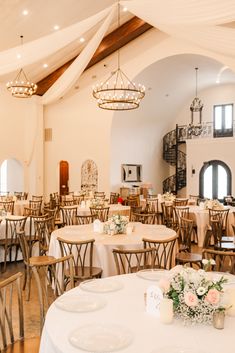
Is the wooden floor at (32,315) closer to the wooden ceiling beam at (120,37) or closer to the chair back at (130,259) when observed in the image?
the chair back at (130,259)

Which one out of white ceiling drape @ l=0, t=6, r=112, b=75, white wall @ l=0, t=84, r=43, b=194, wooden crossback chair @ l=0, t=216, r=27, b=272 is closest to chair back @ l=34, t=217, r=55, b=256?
wooden crossback chair @ l=0, t=216, r=27, b=272

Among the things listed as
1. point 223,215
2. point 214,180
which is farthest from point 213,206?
point 214,180

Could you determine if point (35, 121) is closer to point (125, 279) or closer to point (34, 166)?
point (34, 166)

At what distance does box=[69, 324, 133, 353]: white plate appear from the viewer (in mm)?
1938

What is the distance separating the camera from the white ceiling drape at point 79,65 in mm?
8277

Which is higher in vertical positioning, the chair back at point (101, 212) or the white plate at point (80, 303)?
the chair back at point (101, 212)

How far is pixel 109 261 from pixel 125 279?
1.62 metres

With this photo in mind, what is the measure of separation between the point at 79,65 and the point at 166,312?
823cm

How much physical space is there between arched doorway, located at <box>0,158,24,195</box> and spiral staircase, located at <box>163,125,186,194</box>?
688 cm

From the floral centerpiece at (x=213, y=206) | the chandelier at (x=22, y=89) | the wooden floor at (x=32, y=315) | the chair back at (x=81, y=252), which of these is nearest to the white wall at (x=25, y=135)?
the chandelier at (x=22, y=89)

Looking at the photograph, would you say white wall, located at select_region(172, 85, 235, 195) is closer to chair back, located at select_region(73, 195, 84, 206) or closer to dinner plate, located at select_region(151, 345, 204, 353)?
chair back, located at select_region(73, 195, 84, 206)

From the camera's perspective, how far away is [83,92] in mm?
15477

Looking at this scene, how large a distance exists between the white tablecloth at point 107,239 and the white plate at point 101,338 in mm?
2514

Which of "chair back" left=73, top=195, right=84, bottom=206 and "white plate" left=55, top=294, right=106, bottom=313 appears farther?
"chair back" left=73, top=195, right=84, bottom=206
